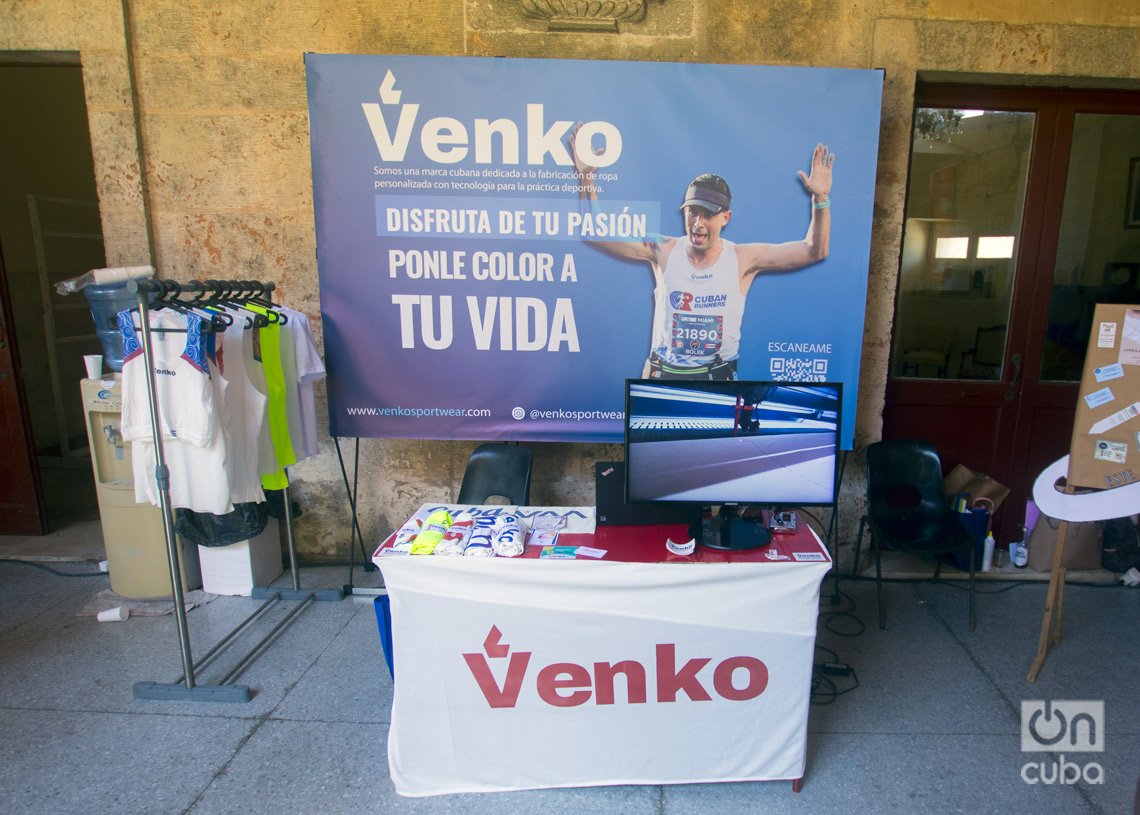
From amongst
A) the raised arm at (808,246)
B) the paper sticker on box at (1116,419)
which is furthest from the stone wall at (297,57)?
the paper sticker on box at (1116,419)

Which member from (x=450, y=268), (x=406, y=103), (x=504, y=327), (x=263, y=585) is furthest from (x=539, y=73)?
(x=263, y=585)

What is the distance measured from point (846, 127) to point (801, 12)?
2.21 ft

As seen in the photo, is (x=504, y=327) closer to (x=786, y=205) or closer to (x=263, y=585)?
(x=786, y=205)

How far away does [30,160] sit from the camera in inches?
209

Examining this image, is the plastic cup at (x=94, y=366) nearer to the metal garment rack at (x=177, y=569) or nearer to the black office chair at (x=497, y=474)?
the metal garment rack at (x=177, y=569)

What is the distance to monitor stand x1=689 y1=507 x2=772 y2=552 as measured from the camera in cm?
198

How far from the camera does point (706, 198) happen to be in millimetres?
2904

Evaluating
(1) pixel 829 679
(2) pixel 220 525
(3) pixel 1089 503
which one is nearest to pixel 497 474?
(2) pixel 220 525

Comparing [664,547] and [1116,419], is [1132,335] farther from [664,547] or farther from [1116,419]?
[664,547]

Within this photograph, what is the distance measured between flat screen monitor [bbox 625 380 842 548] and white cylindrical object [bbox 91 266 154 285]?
242 cm

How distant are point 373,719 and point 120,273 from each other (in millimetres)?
2282

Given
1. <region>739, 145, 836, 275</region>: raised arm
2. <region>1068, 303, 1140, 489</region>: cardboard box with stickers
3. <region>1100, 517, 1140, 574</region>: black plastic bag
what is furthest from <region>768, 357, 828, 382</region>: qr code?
<region>1100, 517, 1140, 574</region>: black plastic bag

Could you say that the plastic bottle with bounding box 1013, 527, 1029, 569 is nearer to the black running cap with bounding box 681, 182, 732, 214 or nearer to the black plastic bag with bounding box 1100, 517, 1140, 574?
the black plastic bag with bounding box 1100, 517, 1140, 574

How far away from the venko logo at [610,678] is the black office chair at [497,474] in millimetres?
1183
